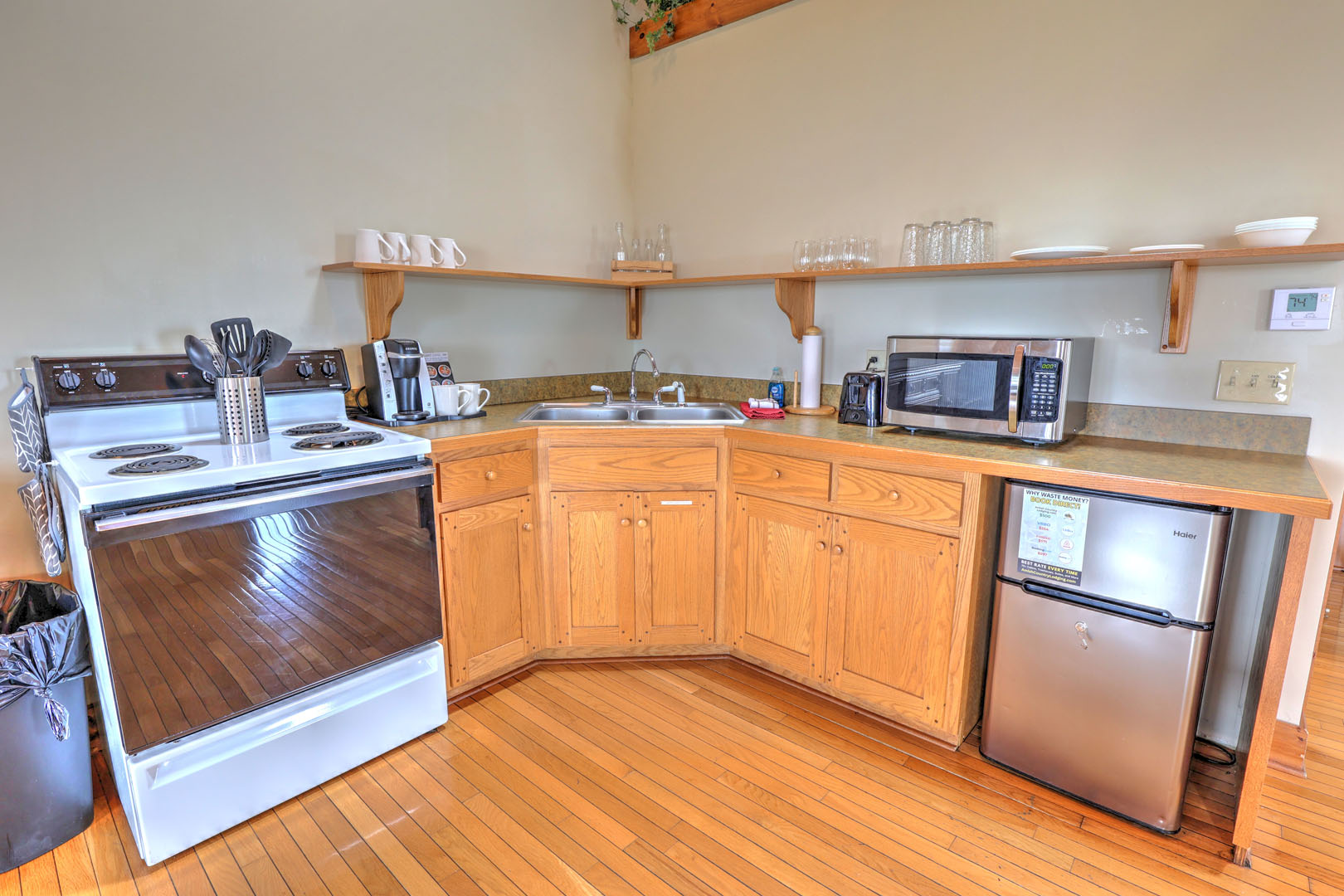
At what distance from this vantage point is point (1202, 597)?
61.9 inches

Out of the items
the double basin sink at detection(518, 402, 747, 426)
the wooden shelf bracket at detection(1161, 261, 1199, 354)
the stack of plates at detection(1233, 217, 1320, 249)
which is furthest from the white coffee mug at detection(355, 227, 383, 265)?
the stack of plates at detection(1233, 217, 1320, 249)

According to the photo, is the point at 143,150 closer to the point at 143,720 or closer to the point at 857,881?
the point at 143,720

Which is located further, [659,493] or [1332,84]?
[659,493]

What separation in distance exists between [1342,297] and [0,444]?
3655 millimetres

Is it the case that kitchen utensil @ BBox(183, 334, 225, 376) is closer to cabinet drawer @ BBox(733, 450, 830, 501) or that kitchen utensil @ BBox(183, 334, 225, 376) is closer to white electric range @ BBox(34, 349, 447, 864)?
white electric range @ BBox(34, 349, 447, 864)

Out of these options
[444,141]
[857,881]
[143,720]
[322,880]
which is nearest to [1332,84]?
[857,881]

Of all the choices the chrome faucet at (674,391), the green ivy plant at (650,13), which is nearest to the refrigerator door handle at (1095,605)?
the chrome faucet at (674,391)

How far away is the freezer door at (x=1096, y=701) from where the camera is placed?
1638 mm

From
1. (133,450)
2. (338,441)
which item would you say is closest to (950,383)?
(338,441)

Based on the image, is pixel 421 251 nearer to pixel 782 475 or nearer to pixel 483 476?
pixel 483 476

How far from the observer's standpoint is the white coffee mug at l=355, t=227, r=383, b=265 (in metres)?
2.36

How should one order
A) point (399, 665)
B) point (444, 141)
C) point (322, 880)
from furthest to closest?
point (444, 141) < point (399, 665) < point (322, 880)

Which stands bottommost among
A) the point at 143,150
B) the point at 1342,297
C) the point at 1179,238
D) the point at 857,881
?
the point at 857,881

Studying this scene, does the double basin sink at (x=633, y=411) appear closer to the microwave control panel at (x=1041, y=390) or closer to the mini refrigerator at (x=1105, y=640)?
the microwave control panel at (x=1041, y=390)
